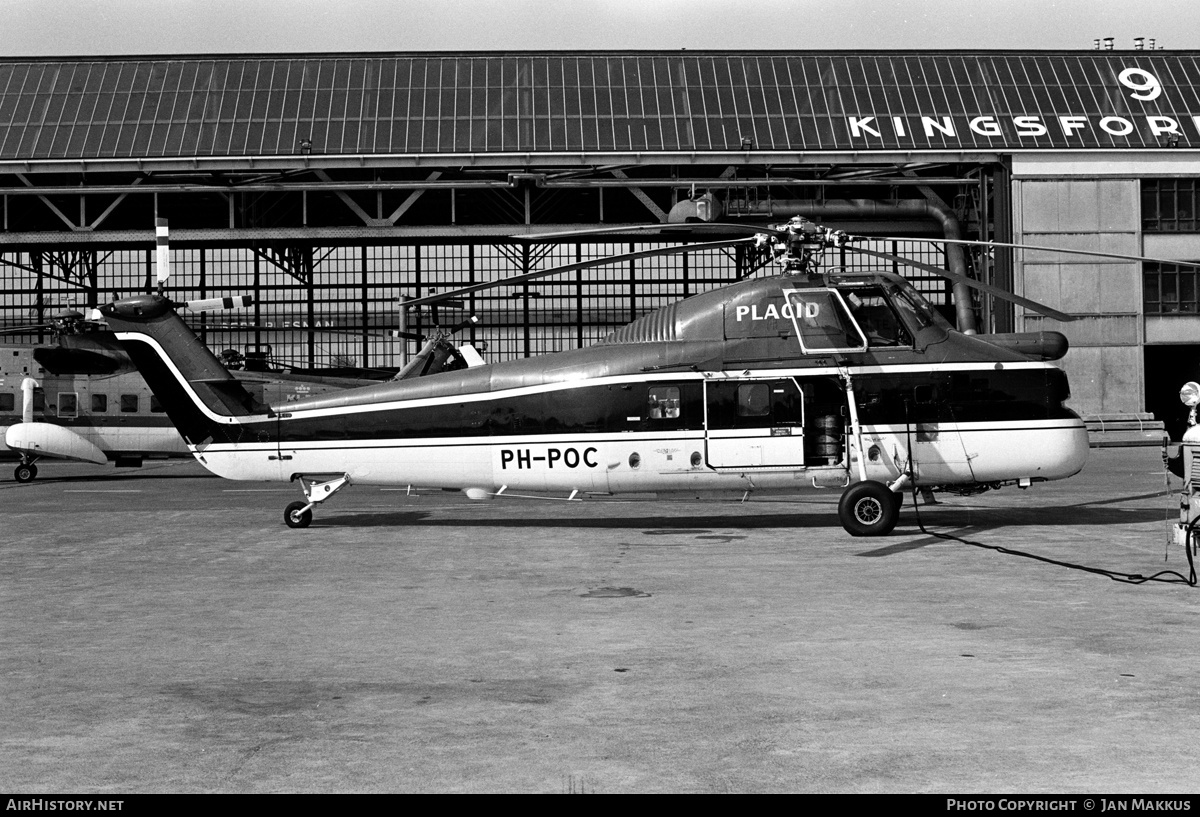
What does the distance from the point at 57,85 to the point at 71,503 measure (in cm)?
2455

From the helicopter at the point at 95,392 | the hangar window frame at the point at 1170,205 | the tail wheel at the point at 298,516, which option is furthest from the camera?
the hangar window frame at the point at 1170,205

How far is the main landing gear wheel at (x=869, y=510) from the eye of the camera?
50.1ft

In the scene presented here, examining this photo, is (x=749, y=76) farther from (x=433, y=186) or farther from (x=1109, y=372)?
(x=1109, y=372)

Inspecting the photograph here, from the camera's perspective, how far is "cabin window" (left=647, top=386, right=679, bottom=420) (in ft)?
53.6

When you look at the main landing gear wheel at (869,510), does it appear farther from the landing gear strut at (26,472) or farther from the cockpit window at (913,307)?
the landing gear strut at (26,472)

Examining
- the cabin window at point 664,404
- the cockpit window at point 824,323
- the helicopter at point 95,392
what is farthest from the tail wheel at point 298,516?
the helicopter at point 95,392

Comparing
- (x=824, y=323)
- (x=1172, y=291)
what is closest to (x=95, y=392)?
(x=824, y=323)

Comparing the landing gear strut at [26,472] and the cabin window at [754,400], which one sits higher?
the cabin window at [754,400]

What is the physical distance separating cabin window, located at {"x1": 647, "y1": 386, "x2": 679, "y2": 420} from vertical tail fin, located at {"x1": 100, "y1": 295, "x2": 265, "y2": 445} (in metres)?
5.78

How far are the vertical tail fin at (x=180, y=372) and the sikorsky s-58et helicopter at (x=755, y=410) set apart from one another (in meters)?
0.93

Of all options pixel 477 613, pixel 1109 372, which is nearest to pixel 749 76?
pixel 1109 372

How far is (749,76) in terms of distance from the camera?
41125 millimetres

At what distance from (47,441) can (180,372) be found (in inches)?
492

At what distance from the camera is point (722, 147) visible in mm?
38656
